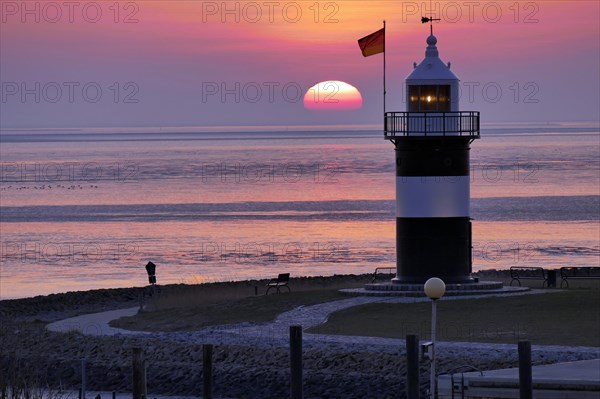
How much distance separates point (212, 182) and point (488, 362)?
10089cm

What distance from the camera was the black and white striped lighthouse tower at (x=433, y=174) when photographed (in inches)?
1344

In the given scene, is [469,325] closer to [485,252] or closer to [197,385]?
[197,385]

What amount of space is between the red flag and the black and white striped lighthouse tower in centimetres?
284

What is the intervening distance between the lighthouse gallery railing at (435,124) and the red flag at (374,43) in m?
3.61

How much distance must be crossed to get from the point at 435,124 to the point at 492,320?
6.34m

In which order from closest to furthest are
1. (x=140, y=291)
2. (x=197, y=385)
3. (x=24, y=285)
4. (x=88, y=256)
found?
(x=197, y=385), (x=140, y=291), (x=24, y=285), (x=88, y=256)

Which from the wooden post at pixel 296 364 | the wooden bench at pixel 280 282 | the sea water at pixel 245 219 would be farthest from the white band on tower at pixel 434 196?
the sea water at pixel 245 219

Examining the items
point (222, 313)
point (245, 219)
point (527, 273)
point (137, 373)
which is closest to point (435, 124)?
point (222, 313)

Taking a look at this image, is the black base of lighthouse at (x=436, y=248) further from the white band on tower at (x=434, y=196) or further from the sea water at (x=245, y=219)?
the sea water at (x=245, y=219)

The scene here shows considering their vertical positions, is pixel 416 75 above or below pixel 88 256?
above

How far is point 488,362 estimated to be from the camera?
24.5 metres

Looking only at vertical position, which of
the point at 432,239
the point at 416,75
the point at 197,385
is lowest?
the point at 197,385

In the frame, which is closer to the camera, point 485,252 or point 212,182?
point 485,252

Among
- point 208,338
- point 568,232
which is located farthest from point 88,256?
point 208,338
